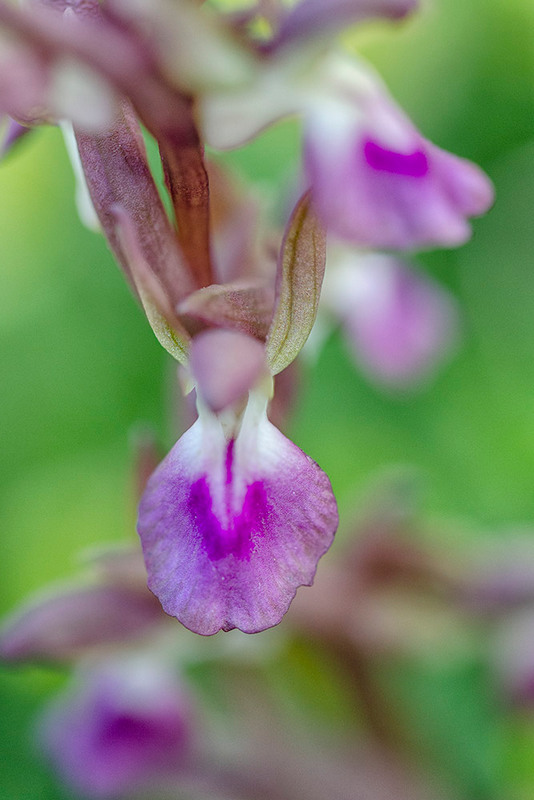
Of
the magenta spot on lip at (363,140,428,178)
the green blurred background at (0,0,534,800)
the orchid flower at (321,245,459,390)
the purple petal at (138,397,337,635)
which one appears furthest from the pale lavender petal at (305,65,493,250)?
the green blurred background at (0,0,534,800)

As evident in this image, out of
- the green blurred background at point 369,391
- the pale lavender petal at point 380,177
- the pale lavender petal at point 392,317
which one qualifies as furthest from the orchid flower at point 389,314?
the pale lavender petal at point 380,177

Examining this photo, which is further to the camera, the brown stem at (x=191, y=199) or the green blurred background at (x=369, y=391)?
the green blurred background at (x=369, y=391)

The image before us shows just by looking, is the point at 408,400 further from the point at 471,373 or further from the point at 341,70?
the point at 341,70

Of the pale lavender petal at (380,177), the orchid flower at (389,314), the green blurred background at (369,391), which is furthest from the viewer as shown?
the green blurred background at (369,391)

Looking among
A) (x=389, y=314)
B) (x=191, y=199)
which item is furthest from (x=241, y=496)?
(x=389, y=314)

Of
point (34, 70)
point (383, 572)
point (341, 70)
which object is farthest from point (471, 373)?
point (34, 70)

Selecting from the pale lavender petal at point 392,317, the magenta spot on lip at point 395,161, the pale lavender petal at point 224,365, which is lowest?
the pale lavender petal at point 392,317

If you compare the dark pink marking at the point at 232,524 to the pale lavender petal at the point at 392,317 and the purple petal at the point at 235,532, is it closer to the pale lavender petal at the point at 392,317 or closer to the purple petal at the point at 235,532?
the purple petal at the point at 235,532

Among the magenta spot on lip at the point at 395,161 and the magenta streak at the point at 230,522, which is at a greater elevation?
the magenta spot on lip at the point at 395,161
